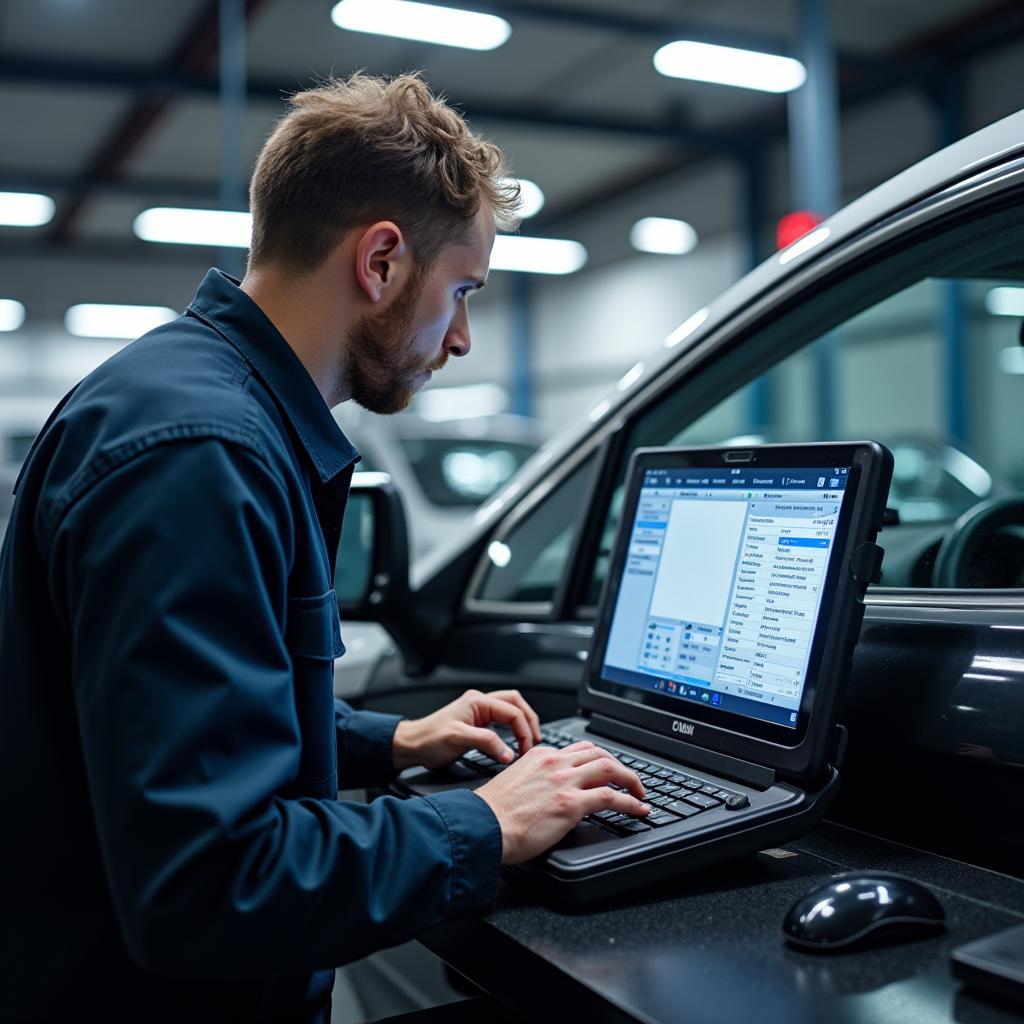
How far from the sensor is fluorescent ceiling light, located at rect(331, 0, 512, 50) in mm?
6863

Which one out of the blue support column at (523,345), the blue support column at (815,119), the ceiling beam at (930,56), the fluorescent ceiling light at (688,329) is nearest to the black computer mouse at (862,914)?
the fluorescent ceiling light at (688,329)

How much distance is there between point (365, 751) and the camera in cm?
154

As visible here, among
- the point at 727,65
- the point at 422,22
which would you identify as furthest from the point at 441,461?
the point at 727,65

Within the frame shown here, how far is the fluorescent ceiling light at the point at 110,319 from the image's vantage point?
56.9ft

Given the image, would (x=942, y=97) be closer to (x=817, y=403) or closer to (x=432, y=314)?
(x=817, y=403)

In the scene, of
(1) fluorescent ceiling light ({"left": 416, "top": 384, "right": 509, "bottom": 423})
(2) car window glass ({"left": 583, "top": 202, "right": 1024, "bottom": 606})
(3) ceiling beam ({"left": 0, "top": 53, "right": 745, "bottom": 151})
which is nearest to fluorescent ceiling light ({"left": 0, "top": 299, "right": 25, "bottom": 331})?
(1) fluorescent ceiling light ({"left": 416, "top": 384, "right": 509, "bottom": 423})

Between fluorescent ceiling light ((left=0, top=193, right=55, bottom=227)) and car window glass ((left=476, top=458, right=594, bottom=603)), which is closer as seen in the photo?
car window glass ((left=476, top=458, right=594, bottom=603))

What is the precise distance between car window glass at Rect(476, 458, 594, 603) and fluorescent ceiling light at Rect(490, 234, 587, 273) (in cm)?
1075

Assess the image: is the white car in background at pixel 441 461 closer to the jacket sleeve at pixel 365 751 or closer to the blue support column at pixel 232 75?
the blue support column at pixel 232 75

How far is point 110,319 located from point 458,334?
695 inches

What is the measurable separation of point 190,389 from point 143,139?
11.7 m

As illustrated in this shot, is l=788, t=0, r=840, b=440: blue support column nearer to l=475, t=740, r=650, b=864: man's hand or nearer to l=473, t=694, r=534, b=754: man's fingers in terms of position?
l=473, t=694, r=534, b=754: man's fingers

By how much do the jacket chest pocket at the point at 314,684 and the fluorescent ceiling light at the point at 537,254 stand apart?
11.8 metres

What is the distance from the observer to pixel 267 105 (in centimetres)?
1017
